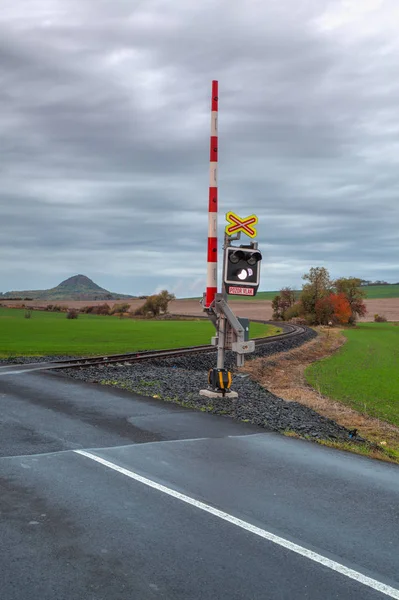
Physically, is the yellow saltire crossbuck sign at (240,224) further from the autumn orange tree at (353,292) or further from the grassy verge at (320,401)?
the autumn orange tree at (353,292)

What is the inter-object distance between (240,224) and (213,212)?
862mm

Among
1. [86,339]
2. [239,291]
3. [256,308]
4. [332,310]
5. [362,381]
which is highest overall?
[239,291]

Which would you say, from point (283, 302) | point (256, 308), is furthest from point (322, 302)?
point (256, 308)

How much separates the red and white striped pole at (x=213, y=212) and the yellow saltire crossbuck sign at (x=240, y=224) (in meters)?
0.53

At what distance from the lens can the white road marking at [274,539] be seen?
15.9 feet

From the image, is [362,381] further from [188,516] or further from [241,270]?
[188,516]

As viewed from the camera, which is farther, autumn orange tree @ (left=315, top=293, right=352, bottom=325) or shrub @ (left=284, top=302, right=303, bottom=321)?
shrub @ (left=284, top=302, right=303, bottom=321)

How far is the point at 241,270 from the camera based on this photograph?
13.7 m

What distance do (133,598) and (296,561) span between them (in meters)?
1.54

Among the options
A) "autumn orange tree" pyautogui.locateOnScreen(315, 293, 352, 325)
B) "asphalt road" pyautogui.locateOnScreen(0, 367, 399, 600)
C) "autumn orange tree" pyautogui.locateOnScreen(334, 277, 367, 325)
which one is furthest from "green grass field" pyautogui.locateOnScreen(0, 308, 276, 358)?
"autumn orange tree" pyautogui.locateOnScreen(334, 277, 367, 325)

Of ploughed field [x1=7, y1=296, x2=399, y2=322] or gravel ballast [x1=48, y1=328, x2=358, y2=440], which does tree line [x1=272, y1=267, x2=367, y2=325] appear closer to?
ploughed field [x1=7, y1=296, x2=399, y2=322]

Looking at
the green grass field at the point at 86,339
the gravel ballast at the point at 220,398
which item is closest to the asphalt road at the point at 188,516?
the gravel ballast at the point at 220,398

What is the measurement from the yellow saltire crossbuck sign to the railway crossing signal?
41 centimetres

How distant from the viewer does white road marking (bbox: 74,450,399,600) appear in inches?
191
